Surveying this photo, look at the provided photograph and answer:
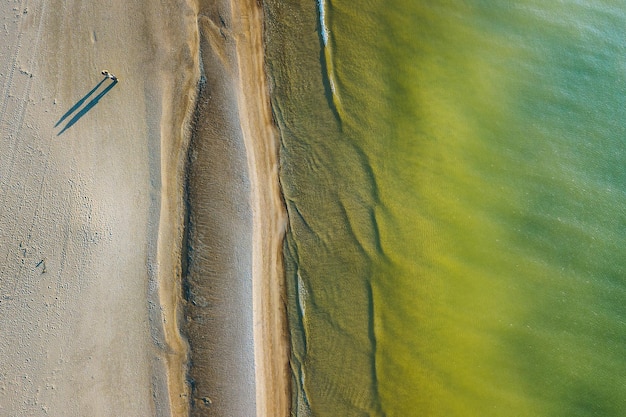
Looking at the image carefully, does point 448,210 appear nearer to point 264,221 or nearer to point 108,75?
point 264,221

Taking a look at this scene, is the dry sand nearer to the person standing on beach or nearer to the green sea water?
the person standing on beach

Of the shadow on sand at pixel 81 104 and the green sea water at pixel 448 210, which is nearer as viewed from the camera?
the shadow on sand at pixel 81 104

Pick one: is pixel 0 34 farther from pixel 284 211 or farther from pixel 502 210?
pixel 502 210

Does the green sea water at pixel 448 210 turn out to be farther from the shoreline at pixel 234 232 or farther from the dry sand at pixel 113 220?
the dry sand at pixel 113 220

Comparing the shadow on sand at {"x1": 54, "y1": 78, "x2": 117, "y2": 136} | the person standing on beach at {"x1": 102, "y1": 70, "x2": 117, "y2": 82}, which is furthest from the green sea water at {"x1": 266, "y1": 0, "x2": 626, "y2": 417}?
the shadow on sand at {"x1": 54, "y1": 78, "x2": 117, "y2": 136}

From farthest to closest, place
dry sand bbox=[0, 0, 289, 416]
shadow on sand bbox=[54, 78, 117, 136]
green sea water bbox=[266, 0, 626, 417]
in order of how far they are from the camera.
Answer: green sea water bbox=[266, 0, 626, 417] → shadow on sand bbox=[54, 78, 117, 136] → dry sand bbox=[0, 0, 289, 416]

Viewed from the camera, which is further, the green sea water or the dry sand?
the green sea water

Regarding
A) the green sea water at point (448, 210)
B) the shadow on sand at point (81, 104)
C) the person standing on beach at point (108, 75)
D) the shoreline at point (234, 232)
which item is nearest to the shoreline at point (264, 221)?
the shoreline at point (234, 232)
